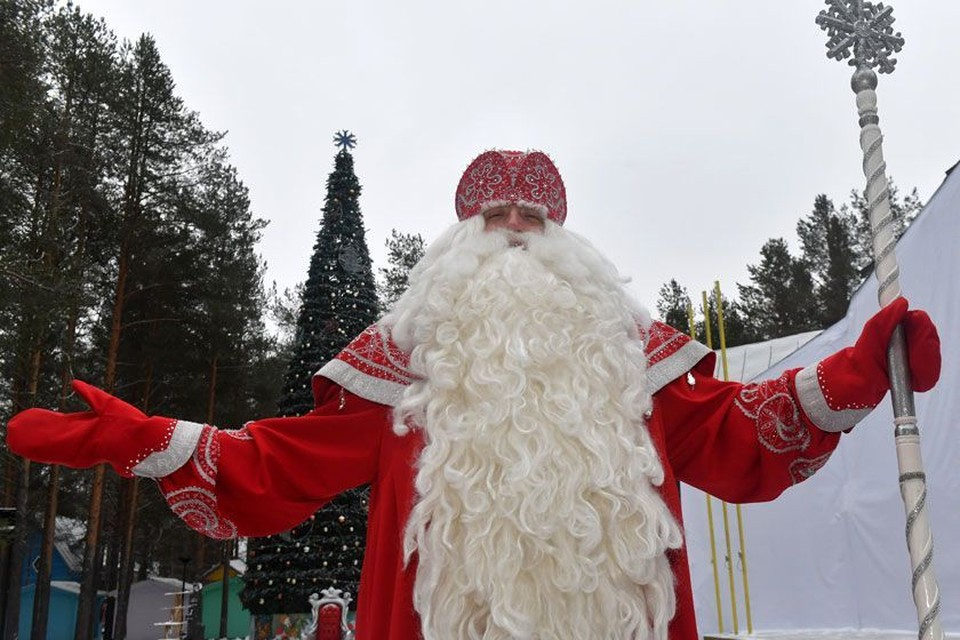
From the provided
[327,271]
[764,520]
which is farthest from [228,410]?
[764,520]

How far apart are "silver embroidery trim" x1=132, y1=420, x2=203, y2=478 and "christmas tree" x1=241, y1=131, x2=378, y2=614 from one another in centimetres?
666

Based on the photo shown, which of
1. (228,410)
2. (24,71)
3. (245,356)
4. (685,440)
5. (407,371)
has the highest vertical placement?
(24,71)

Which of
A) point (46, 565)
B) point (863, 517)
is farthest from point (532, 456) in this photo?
point (46, 565)

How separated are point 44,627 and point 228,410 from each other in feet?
21.3

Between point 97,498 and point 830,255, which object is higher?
point 830,255

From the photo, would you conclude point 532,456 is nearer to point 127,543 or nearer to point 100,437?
point 100,437

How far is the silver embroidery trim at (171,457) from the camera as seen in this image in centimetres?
222

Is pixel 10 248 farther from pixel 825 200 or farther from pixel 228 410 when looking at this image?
pixel 825 200

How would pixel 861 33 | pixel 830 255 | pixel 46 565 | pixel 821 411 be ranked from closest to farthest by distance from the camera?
pixel 821 411 < pixel 861 33 < pixel 46 565 < pixel 830 255

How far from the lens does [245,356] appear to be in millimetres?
19141

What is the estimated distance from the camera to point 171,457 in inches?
87.9

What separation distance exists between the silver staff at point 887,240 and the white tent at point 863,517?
2.90m

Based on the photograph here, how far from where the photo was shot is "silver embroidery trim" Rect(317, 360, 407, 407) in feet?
7.99

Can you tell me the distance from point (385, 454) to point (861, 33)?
2.03 meters
